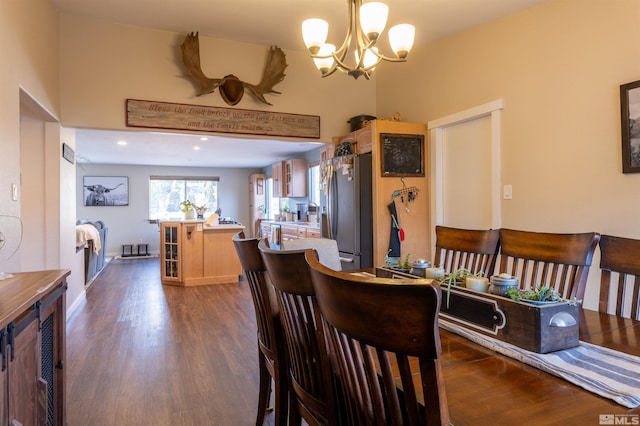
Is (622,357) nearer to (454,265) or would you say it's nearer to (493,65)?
(454,265)

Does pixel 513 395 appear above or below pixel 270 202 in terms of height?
below

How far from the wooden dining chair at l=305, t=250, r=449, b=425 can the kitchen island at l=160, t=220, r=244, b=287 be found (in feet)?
16.3

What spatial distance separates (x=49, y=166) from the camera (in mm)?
3357

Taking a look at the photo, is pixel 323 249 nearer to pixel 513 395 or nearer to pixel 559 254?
pixel 559 254

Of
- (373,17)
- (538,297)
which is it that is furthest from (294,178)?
(538,297)

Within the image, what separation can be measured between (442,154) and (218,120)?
229 cm

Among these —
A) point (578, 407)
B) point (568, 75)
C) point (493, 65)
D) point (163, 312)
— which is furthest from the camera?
point (163, 312)

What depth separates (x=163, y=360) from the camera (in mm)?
2775

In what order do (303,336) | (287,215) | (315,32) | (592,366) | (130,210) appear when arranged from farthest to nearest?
(130,210)
(287,215)
(315,32)
(303,336)
(592,366)

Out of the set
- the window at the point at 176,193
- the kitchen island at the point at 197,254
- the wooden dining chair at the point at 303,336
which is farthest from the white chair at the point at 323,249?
the window at the point at 176,193

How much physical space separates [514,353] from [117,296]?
495 cm

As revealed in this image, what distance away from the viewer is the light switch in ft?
10.1

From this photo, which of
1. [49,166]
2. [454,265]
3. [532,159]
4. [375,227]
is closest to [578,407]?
[454,265]

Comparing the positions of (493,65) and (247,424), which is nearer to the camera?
(247,424)
